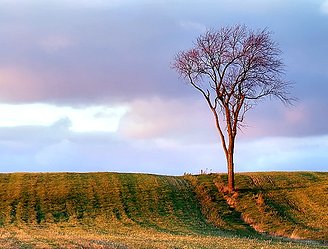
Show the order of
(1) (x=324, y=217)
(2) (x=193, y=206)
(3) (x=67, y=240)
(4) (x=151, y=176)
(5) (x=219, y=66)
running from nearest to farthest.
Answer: (3) (x=67, y=240) → (1) (x=324, y=217) → (2) (x=193, y=206) → (5) (x=219, y=66) → (4) (x=151, y=176)

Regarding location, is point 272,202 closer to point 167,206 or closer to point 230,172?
point 230,172

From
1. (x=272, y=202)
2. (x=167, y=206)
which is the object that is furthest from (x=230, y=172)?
(x=167, y=206)

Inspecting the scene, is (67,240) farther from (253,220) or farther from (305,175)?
(305,175)

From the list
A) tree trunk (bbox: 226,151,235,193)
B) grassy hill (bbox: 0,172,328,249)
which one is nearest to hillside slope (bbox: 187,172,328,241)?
grassy hill (bbox: 0,172,328,249)

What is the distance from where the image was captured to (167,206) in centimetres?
5619

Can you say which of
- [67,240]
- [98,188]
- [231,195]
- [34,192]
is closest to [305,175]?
[231,195]

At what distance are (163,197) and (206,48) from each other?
1463 centimetres

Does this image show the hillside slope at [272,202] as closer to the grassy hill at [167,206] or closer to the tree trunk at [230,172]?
the grassy hill at [167,206]

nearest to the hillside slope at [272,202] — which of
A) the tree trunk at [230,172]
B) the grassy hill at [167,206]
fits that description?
the grassy hill at [167,206]

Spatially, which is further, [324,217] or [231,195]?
[231,195]

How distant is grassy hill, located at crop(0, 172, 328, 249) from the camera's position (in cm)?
4644

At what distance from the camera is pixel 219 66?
6141 cm

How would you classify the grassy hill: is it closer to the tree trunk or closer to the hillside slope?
the hillside slope

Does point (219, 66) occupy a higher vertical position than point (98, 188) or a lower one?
higher
